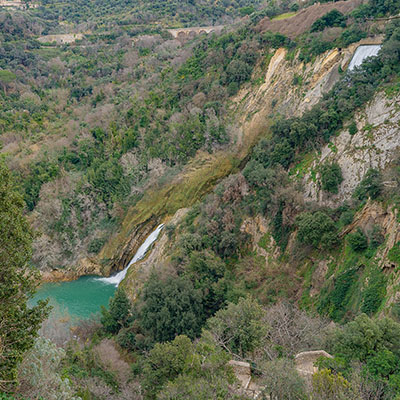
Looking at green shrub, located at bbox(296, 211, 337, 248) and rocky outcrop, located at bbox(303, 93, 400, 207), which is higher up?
rocky outcrop, located at bbox(303, 93, 400, 207)

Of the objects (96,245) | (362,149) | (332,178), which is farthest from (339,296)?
(96,245)

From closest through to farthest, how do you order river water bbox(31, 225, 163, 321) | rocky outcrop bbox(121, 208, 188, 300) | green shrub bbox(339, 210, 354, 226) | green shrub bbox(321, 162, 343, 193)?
green shrub bbox(339, 210, 354, 226), green shrub bbox(321, 162, 343, 193), rocky outcrop bbox(121, 208, 188, 300), river water bbox(31, 225, 163, 321)

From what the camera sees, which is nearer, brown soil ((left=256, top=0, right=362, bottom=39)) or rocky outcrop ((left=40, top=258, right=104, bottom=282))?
brown soil ((left=256, top=0, right=362, bottom=39))

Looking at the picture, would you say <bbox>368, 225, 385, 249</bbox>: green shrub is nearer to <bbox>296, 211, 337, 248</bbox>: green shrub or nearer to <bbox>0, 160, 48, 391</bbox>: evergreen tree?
<bbox>296, 211, 337, 248</bbox>: green shrub

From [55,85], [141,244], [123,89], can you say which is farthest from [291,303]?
[55,85]

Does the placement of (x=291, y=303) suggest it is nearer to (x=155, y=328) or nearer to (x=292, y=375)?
(x=155, y=328)

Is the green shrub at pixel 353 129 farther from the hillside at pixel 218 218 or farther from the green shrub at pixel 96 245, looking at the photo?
the green shrub at pixel 96 245

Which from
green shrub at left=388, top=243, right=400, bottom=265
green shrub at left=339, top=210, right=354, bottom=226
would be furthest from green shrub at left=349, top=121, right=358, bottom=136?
green shrub at left=388, top=243, right=400, bottom=265

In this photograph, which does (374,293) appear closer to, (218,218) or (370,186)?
(370,186)
